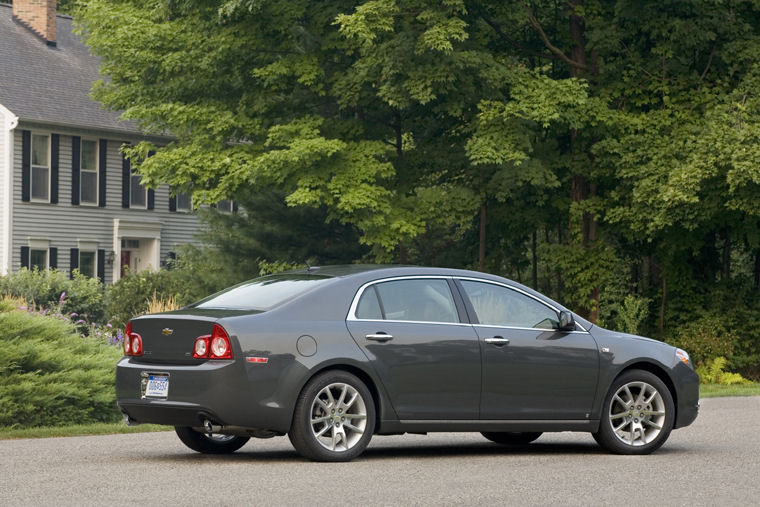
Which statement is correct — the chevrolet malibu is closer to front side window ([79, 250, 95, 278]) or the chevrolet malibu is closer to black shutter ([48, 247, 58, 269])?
black shutter ([48, 247, 58, 269])

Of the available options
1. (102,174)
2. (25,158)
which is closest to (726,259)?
(102,174)

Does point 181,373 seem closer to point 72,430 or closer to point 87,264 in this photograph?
point 72,430

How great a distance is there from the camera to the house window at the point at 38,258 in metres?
41.6

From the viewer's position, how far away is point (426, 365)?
1127cm

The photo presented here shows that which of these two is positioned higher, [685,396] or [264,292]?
[264,292]

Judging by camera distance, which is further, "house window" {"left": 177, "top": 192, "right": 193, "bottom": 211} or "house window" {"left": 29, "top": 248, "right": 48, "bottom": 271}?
"house window" {"left": 177, "top": 192, "right": 193, "bottom": 211}

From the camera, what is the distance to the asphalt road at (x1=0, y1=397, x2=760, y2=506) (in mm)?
8906

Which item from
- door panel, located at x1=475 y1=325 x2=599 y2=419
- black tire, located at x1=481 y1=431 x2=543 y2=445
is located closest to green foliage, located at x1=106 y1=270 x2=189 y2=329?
black tire, located at x1=481 y1=431 x2=543 y2=445

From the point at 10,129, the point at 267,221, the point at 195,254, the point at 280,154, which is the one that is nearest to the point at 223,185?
the point at 280,154

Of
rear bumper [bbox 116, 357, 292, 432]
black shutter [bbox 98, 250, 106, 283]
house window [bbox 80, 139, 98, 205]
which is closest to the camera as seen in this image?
rear bumper [bbox 116, 357, 292, 432]

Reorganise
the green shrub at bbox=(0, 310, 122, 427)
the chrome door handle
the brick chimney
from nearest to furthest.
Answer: the chrome door handle, the green shrub at bbox=(0, 310, 122, 427), the brick chimney

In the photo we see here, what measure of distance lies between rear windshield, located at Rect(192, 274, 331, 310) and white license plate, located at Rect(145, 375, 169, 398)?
84 centimetres

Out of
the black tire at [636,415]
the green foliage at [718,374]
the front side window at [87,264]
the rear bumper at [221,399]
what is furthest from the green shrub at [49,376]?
the front side window at [87,264]

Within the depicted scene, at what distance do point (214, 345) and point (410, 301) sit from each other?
1.83 m
